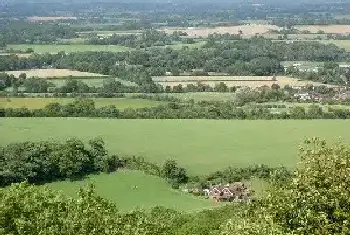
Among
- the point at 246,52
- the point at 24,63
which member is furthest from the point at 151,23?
the point at 24,63

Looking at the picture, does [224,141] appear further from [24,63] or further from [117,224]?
[24,63]

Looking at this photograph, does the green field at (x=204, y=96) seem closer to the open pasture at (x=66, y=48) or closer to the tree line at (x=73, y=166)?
the tree line at (x=73, y=166)

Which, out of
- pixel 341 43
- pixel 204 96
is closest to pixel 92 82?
pixel 204 96

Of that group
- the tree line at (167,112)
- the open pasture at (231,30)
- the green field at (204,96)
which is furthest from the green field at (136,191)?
the open pasture at (231,30)

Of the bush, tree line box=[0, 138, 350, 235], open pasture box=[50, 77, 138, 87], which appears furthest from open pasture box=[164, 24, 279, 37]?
the bush

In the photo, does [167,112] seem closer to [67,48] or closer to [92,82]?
[92,82]
